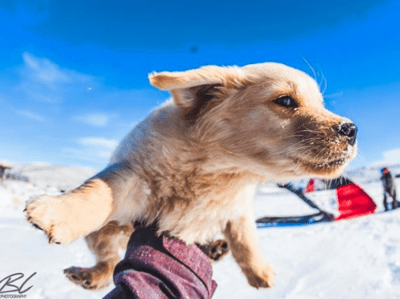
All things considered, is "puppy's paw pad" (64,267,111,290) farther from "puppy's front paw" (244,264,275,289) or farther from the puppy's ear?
the puppy's ear

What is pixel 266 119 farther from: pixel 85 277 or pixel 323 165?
pixel 85 277

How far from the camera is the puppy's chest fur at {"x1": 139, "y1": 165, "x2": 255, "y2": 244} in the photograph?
2.00 meters

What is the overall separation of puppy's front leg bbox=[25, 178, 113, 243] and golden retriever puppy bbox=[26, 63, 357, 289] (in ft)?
0.03

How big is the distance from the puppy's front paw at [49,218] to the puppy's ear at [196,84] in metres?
0.79

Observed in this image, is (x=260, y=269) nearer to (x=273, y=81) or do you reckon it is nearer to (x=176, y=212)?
(x=176, y=212)

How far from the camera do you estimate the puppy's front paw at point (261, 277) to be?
2307mm

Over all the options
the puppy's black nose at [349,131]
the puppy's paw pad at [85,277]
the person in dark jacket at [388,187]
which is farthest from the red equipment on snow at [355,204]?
the puppy's paw pad at [85,277]

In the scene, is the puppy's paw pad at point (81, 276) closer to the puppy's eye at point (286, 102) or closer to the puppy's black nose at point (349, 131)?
the puppy's eye at point (286, 102)

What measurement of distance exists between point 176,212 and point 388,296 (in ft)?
8.62

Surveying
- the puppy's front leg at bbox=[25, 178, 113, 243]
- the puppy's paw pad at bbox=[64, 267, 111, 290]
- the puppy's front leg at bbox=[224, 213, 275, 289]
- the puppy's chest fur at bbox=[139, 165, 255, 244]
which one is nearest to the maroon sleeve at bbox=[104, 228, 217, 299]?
the puppy's chest fur at bbox=[139, 165, 255, 244]

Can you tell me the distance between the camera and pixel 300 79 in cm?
218

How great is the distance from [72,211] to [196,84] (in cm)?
98

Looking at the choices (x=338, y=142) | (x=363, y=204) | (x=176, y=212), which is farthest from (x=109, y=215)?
(x=363, y=204)

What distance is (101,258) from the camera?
2.36 meters
